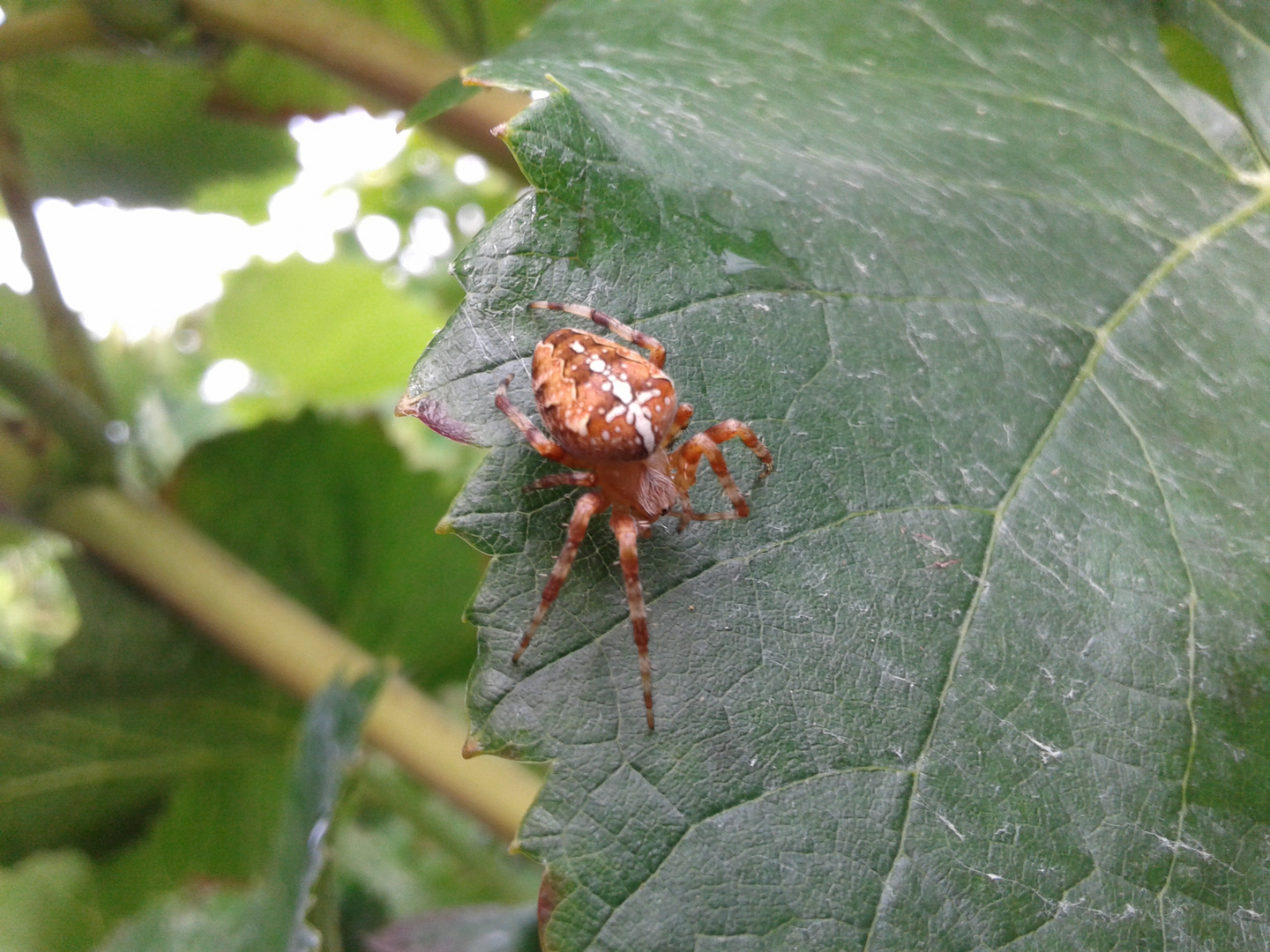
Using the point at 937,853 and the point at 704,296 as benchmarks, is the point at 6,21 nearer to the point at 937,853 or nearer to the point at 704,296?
the point at 704,296

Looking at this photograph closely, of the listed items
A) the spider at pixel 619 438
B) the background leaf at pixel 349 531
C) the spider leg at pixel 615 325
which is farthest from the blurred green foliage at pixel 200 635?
the spider leg at pixel 615 325

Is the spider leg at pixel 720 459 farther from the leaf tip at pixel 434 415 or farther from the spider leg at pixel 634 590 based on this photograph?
the leaf tip at pixel 434 415

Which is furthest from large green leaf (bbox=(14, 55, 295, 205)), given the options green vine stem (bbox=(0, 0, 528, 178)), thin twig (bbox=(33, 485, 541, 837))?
thin twig (bbox=(33, 485, 541, 837))

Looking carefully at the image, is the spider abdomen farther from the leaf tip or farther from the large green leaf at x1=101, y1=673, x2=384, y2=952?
the large green leaf at x1=101, y1=673, x2=384, y2=952

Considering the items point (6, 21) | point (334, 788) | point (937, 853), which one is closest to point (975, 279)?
point (937, 853)

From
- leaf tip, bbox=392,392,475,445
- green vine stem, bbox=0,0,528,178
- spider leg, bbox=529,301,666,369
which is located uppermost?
spider leg, bbox=529,301,666,369

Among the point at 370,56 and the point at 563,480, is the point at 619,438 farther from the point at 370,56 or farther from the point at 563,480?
the point at 370,56

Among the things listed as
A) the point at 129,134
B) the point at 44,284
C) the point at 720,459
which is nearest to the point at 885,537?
the point at 720,459
